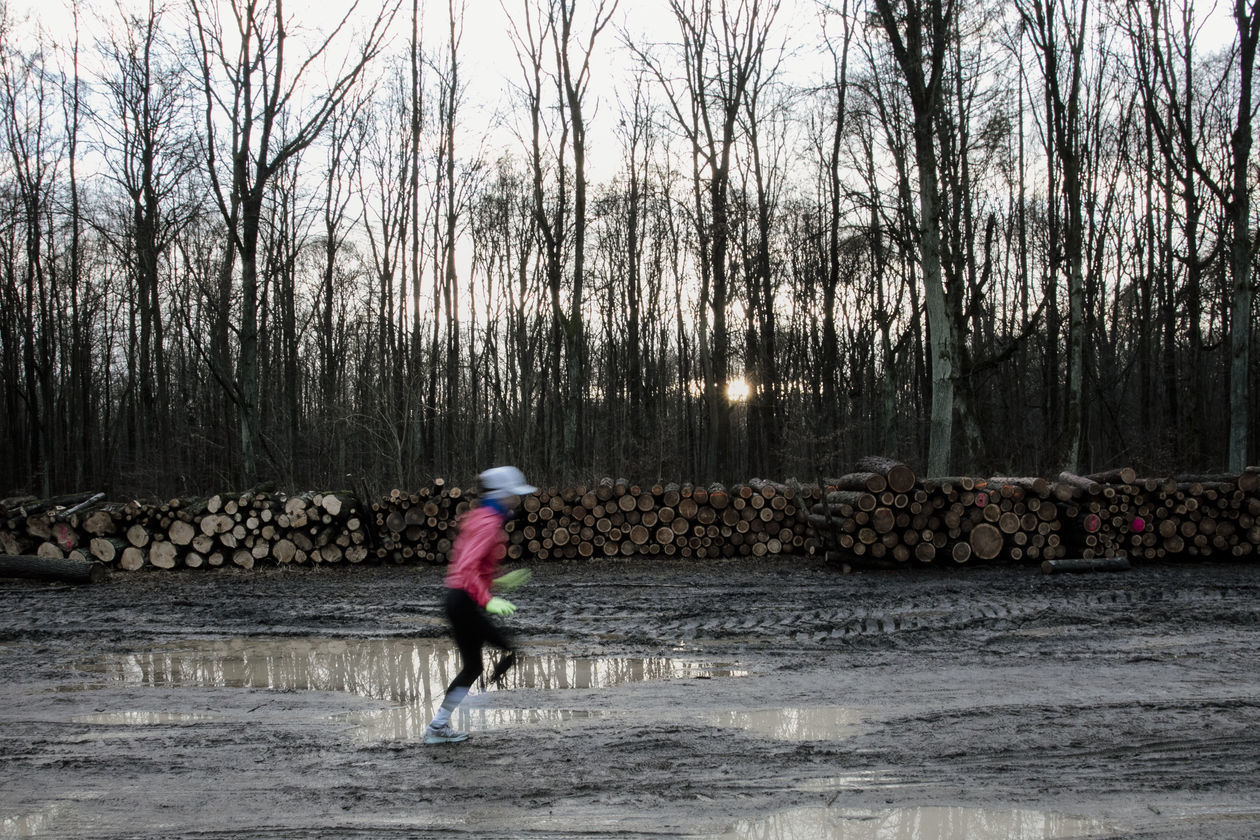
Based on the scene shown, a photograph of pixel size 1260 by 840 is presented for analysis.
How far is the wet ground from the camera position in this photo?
3.82 m

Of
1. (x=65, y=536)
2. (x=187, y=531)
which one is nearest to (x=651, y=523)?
(x=187, y=531)

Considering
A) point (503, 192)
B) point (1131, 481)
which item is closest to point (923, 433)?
point (1131, 481)

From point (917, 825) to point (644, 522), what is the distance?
1026 cm

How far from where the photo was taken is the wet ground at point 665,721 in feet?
12.5

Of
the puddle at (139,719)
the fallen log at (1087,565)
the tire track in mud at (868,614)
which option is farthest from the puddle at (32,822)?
the fallen log at (1087,565)

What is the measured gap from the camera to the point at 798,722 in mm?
5105

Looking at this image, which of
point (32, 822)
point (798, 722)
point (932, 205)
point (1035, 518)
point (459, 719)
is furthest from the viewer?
point (932, 205)

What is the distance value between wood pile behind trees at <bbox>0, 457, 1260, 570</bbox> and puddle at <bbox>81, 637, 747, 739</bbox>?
596cm

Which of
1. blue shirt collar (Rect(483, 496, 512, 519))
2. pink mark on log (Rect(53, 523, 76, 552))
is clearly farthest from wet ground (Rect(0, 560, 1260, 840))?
pink mark on log (Rect(53, 523, 76, 552))

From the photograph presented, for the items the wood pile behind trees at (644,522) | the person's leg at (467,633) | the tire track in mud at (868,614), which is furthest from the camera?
the wood pile behind trees at (644,522)

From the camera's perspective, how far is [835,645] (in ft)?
23.9

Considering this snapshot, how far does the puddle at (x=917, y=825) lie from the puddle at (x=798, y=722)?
1.03 metres

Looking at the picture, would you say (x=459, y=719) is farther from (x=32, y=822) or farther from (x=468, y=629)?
(x=32, y=822)

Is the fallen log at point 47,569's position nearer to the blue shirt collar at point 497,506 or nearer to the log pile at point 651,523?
the log pile at point 651,523
